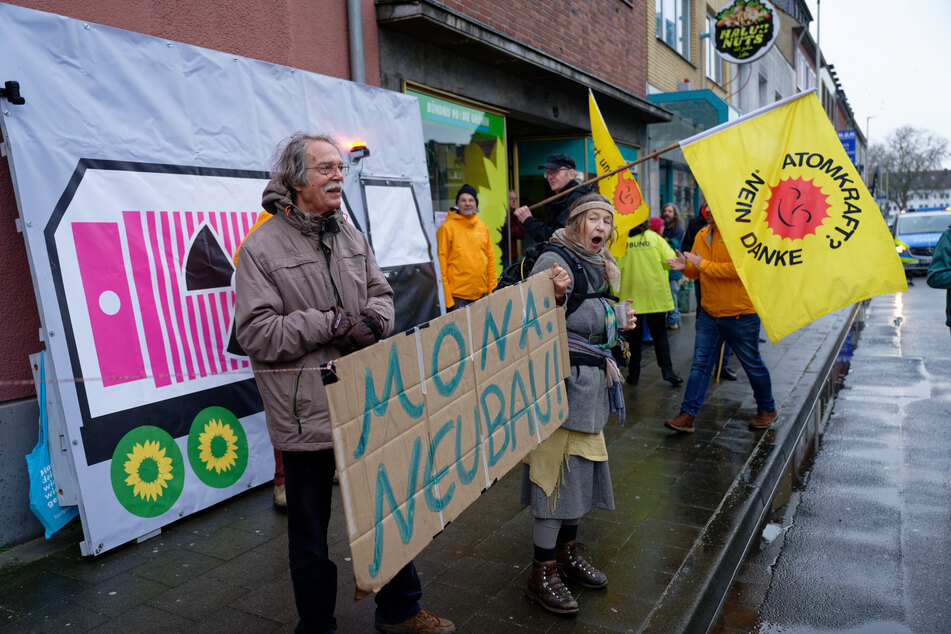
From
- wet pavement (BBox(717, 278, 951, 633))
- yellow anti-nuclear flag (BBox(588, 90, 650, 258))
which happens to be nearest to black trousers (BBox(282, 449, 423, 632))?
wet pavement (BBox(717, 278, 951, 633))

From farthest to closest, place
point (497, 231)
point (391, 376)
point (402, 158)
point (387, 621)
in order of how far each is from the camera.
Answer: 1. point (497, 231)
2. point (402, 158)
3. point (387, 621)
4. point (391, 376)

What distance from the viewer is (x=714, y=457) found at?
5555 mm

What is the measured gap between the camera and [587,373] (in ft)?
11.6

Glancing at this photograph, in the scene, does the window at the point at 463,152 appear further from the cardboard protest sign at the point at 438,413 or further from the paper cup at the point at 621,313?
the cardboard protest sign at the point at 438,413

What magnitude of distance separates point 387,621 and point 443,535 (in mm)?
1190

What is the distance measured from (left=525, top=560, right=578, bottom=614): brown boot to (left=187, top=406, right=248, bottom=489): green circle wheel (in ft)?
6.97

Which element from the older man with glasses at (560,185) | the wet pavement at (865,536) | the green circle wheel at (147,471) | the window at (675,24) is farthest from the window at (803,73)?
the green circle wheel at (147,471)

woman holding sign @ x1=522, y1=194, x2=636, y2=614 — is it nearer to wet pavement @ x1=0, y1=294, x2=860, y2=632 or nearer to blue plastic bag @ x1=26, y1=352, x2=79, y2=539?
wet pavement @ x1=0, y1=294, x2=860, y2=632

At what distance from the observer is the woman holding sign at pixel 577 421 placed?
3.38 meters

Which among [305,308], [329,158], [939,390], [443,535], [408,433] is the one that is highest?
[329,158]

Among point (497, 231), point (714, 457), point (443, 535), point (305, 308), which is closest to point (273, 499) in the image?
point (443, 535)

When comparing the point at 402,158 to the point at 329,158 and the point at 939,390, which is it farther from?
the point at 939,390

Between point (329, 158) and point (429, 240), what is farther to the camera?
point (429, 240)

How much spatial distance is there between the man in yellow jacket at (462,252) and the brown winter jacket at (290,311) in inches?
176
